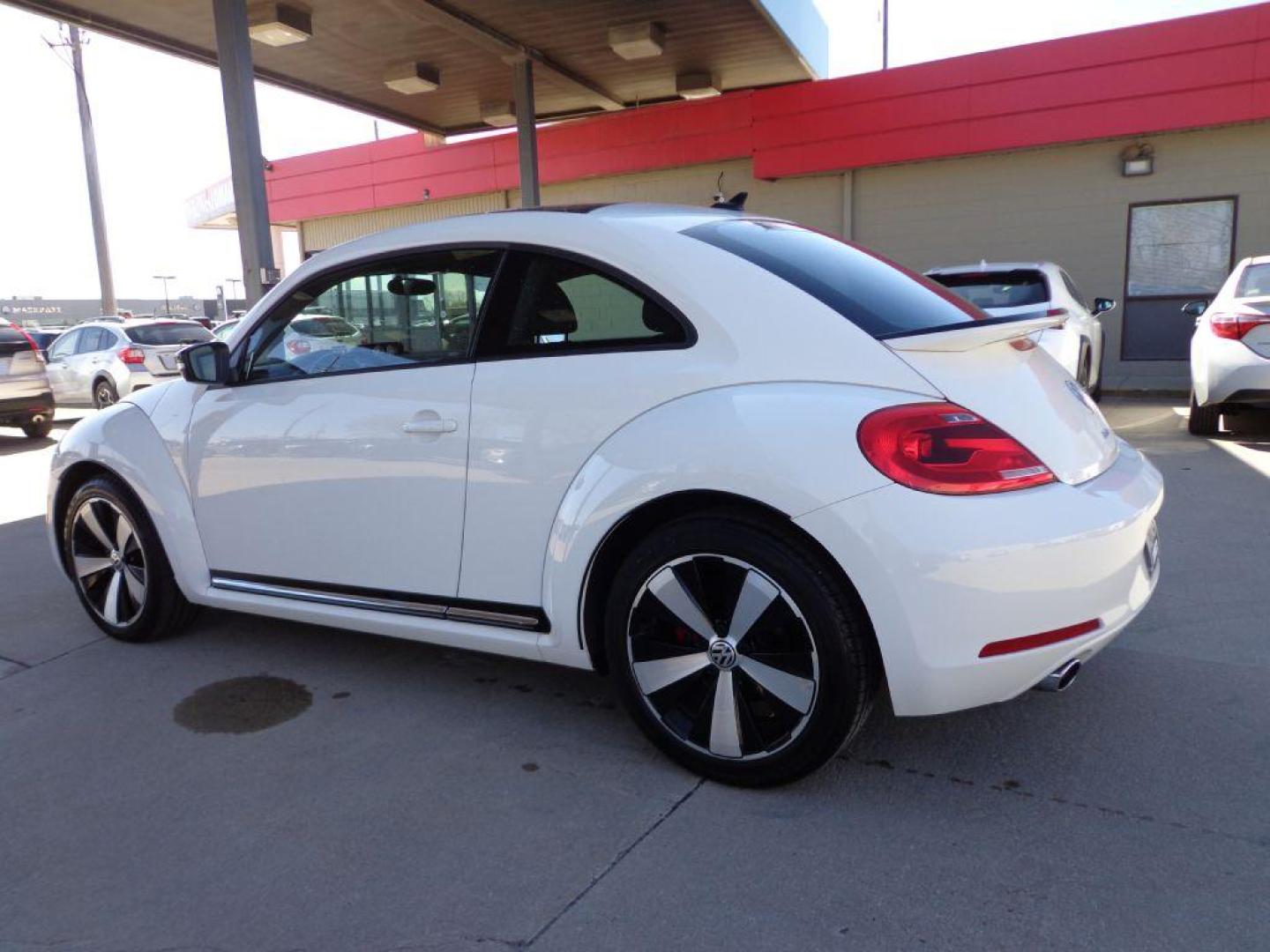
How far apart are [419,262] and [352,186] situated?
18.6m

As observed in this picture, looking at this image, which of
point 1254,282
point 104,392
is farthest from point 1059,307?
point 104,392

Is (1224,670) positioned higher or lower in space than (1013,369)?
lower

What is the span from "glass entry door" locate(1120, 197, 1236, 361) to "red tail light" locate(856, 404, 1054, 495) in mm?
12700

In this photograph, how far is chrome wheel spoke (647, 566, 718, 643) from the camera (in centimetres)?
260

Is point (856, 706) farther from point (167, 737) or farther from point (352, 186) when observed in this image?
point (352, 186)

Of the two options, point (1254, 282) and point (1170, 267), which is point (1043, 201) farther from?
point (1254, 282)

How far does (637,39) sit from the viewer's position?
491 inches

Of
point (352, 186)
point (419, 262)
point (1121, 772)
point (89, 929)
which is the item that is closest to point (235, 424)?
point (419, 262)

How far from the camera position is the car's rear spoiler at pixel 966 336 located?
2.45 metres

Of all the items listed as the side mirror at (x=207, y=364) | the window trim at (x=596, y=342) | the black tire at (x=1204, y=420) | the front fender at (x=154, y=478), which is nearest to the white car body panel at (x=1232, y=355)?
the black tire at (x=1204, y=420)

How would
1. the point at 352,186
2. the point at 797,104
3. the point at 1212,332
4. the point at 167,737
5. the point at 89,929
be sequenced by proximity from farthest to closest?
the point at 352,186
the point at 797,104
the point at 1212,332
the point at 167,737
the point at 89,929

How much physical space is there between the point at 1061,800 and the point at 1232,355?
6.25 metres

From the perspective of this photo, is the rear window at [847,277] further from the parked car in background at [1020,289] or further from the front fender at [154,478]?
the parked car in background at [1020,289]

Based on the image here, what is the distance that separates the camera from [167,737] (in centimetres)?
317
